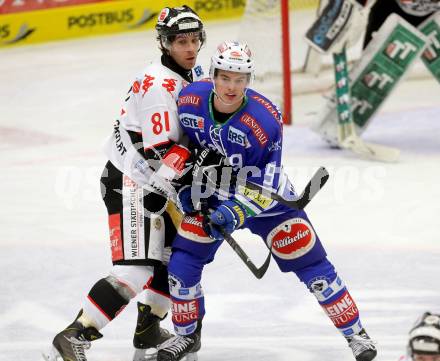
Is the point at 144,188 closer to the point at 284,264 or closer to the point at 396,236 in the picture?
the point at 284,264

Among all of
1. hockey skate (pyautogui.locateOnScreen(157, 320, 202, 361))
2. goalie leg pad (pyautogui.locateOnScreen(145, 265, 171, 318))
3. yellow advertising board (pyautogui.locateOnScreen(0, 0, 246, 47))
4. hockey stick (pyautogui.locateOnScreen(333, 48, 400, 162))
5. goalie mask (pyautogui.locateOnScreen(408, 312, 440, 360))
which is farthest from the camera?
yellow advertising board (pyautogui.locateOnScreen(0, 0, 246, 47))

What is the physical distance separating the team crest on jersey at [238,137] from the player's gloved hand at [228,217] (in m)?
0.23

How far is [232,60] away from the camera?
4.63 m

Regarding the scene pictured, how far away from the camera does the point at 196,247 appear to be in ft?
15.4

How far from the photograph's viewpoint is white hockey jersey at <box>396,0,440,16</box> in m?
8.58

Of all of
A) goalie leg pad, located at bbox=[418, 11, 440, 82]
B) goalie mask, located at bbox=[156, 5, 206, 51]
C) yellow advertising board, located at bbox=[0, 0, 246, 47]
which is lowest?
yellow advertising board, located at bbox=[0, 0, 246, 47]

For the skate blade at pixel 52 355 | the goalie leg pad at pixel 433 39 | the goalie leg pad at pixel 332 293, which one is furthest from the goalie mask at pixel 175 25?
Result: the goalie leg pad at pixel 433 39

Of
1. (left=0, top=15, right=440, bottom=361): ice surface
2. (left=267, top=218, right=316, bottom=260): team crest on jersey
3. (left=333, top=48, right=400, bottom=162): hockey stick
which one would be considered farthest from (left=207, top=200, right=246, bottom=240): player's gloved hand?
(left=333, top=48, right=400, bottom=162): hockey stick

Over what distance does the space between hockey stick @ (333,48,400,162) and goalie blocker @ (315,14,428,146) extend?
0.33 feet

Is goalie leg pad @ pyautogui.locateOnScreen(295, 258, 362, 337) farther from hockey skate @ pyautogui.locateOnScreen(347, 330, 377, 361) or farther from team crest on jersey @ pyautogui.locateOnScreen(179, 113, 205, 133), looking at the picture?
team crest on jersey @ pyautogui.locateOnScreen(179, 113, 205, 133)

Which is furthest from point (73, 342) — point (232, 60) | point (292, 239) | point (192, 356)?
point (232, 60)

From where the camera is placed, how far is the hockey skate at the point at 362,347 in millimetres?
4719

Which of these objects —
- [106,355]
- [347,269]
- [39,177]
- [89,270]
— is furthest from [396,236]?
[39,177]

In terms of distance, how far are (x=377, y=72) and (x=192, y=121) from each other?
4.37 meters
